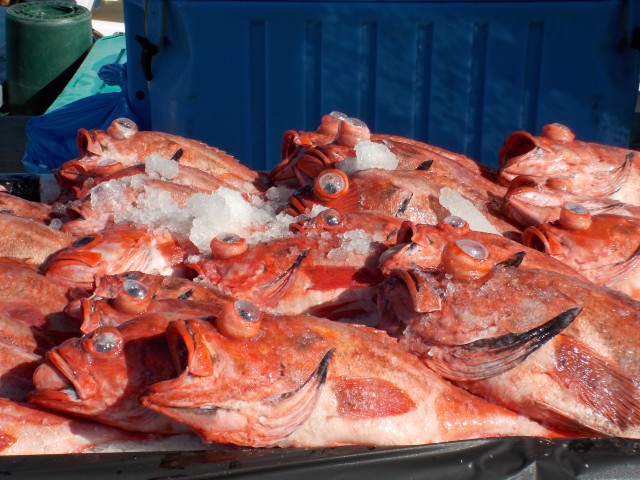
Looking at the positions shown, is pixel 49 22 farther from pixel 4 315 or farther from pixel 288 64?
pixel 4 315

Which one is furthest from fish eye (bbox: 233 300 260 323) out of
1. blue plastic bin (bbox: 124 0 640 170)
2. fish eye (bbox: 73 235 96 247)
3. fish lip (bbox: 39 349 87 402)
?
blue plastic bin (bbox: 124 0 640 170)

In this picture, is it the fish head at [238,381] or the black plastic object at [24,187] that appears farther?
the black plastic object at [24,187]

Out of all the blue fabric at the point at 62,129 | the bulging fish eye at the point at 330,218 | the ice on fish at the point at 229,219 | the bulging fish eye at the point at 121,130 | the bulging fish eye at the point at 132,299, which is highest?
the bulging fish eye at the point at 121,130

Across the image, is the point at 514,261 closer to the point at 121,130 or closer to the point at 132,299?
→ the point at 132,299

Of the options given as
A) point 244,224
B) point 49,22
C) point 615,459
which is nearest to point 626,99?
point 244,224

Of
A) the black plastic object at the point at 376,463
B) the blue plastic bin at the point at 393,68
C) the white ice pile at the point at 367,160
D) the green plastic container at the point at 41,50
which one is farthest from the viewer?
the green plastic container at the point at 41,50

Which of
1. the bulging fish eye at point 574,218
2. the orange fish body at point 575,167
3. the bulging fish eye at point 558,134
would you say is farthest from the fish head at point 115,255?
the bulging fish eye at point 558,134

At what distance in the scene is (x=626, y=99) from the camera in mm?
5590

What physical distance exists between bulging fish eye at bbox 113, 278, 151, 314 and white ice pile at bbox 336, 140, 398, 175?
117cm

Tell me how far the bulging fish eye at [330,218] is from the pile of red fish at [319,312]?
0.01 m

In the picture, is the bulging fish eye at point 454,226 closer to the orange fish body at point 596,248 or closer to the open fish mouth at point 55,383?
the orange fish body at point 596,248

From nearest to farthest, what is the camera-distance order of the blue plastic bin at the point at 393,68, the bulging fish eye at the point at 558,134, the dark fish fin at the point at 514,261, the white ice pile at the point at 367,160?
the dark fish fin at the point at 514,261 → the white ice pile at the point at 367,160 → the bulging fish eye at the point at 558,134 → the blue plastic bin at the point at 393,68

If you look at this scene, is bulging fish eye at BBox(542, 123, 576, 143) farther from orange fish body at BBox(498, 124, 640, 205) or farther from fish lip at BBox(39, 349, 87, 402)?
fish lip at BBox(39, 349, 87, 402)

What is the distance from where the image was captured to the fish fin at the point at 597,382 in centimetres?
226
